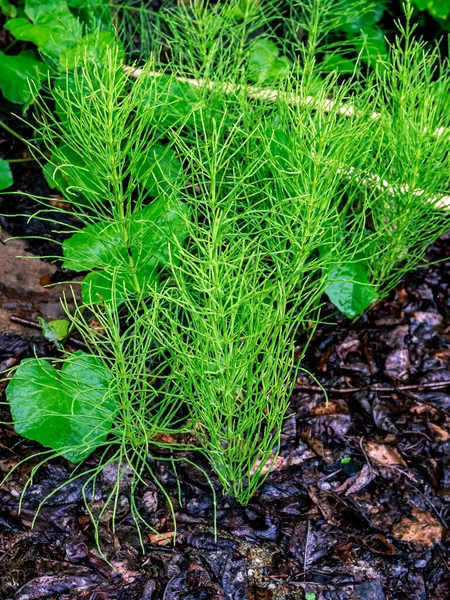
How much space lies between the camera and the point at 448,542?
183 cm

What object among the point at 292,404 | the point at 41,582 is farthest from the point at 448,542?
the point at 41,582

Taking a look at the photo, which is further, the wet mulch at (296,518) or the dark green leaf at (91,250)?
the dark green leaf at (91,250)

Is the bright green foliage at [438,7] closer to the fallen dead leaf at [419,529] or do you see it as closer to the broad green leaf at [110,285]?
the broad green leaf at [110,285]

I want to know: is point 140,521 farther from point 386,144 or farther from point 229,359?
point 386,144

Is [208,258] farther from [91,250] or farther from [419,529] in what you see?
[419,529]

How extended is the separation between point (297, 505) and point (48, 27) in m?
1.98

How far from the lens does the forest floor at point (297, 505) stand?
1.64 metres

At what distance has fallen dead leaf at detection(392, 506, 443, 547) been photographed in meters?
1.83

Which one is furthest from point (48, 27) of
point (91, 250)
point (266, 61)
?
point (91, 250)

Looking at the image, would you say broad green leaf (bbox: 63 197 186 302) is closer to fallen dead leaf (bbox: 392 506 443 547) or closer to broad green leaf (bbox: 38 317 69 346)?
broad green leaf (bbox: 38 317 69 346)

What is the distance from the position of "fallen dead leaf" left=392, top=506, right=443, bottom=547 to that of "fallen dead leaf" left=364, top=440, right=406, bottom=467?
0.56ft

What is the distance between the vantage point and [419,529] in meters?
1.85

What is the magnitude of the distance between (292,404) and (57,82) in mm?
1519

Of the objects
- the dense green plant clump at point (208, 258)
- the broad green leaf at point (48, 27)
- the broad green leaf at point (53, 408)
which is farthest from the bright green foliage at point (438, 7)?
the broad green leaf at point (53, 408)
